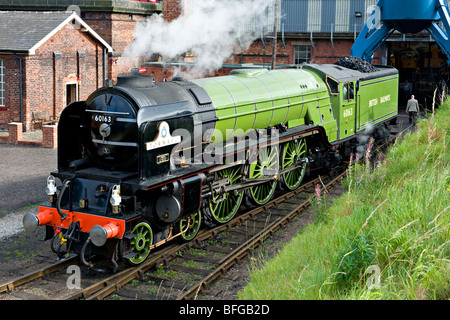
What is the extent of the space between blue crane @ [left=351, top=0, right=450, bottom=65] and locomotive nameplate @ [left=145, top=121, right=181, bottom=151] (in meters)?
11.6

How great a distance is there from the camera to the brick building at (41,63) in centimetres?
2039

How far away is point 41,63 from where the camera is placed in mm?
20969

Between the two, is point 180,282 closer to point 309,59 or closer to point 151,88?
point 151,88

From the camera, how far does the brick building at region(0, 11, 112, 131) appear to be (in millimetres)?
20391

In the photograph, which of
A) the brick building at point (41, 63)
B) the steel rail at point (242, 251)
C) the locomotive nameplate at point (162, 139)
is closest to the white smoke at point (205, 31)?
the brick building at point (41, 63)

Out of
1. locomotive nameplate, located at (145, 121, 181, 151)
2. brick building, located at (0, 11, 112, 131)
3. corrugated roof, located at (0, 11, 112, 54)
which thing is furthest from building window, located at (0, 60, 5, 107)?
locomotive nameplate, located at (145, 121, 181, 151)

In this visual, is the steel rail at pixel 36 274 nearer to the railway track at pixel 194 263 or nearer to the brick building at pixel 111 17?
the railway track at pixel 194 263

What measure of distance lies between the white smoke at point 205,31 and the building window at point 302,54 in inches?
79.7

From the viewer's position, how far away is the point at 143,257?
784 cm

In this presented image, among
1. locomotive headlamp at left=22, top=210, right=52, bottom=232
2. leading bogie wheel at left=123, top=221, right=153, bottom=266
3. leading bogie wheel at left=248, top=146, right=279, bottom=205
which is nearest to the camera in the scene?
leading bogie wheel at left=123, top=221, right=153, bottom=266

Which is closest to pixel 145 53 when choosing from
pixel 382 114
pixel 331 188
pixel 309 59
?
pixel 309 59

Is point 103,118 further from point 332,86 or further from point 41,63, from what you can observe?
point 41,63

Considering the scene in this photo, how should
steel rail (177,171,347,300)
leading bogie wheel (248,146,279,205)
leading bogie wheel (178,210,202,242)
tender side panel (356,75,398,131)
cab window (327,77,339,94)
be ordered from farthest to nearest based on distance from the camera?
tender side panel (356,75,398,131)
cab window (327,77,339,94)
leading bogie wheel (248,146,279,205)
leading bogie wheel (178,210,202,242)
steel rail (177,171,347,300)

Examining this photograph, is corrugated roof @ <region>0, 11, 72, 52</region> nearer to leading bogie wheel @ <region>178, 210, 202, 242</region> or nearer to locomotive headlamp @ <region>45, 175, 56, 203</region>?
locomotive headlamp @ <region>45, 175, 56, 203</region>
